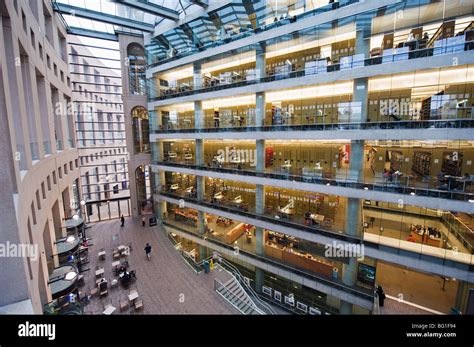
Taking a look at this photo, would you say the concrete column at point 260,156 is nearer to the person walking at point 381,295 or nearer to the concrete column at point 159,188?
the person walking at point 381,295

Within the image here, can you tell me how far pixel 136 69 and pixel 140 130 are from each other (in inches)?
222

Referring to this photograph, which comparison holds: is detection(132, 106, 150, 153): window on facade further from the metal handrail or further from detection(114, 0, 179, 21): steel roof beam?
the metal handrail

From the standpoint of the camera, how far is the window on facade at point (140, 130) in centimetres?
2028

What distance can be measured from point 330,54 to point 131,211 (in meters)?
20.6

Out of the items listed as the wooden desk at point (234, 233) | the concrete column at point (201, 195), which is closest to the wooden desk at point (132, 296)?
the wooden desk at point (234, 233)

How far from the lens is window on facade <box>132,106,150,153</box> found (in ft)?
66.5

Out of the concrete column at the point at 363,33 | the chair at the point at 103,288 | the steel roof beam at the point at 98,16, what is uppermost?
the steel roof beam at the point at 98,16

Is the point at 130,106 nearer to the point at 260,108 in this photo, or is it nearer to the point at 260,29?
the point at 260,108

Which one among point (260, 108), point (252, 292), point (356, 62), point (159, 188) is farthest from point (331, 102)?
point (159, 188)

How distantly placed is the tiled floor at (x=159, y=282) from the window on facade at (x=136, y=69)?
43.9 ft

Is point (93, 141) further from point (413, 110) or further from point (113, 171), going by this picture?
point (413, 110)

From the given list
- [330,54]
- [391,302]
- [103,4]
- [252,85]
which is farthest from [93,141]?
[391,302]

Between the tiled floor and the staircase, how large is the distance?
0.33 m

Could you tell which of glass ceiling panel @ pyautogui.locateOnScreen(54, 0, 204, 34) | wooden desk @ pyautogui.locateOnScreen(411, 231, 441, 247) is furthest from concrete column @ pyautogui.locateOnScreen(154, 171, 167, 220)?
wooden desk @ pyautogui.locateOnScreen(411, 231, 441, 247)
